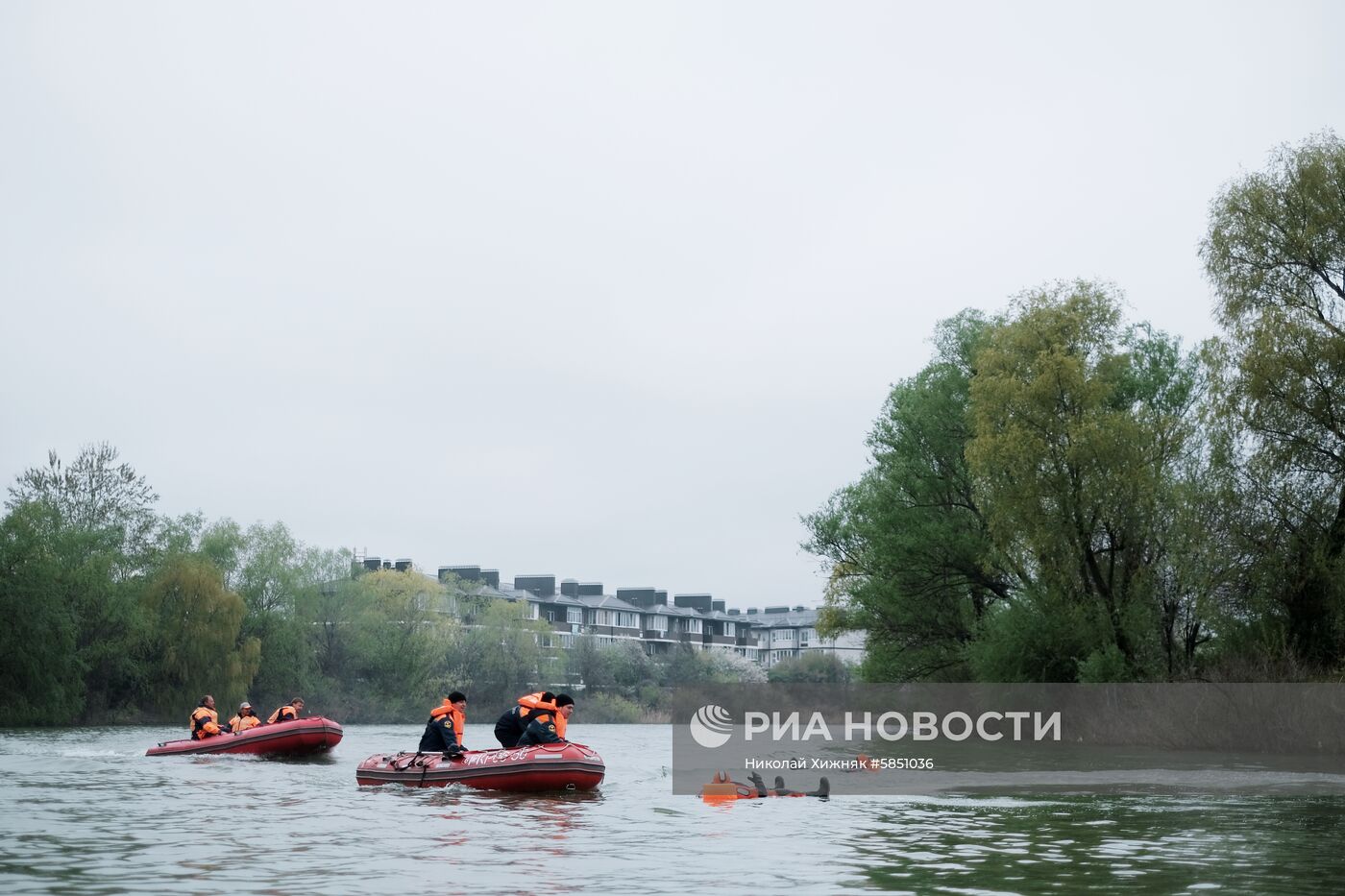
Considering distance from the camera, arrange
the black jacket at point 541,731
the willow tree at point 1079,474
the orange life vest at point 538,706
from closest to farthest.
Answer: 1. the black jacket at point 541,731
2. the orange life vest at point 538,706
3. the willow tree at point 1079,474

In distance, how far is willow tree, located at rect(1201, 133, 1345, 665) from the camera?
29.7m

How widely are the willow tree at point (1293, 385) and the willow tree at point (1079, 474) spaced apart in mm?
3462

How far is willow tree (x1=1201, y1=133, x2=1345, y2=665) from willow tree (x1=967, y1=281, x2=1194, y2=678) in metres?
3.46

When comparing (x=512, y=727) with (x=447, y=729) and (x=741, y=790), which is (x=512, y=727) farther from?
(x=741, y=790)

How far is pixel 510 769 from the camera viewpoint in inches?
845

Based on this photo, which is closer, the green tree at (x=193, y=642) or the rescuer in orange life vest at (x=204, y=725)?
the rescuer in orange life vest at (x=204, y=725)

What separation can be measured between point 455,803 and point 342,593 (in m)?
59.9

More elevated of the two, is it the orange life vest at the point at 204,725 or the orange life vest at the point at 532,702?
the orange life vest at the point at 532,702

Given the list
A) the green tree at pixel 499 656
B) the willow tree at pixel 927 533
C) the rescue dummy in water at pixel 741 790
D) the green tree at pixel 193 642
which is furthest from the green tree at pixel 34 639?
the rescue dummy in water at pixel 741 790

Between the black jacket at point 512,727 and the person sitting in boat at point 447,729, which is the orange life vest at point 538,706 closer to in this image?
the black jacket at point 512,727

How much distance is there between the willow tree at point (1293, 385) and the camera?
29.7 metres

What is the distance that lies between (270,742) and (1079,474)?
20.4 metres

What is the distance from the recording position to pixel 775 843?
50.4ft

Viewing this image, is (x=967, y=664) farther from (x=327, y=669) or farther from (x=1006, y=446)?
(x=327, y=669)
